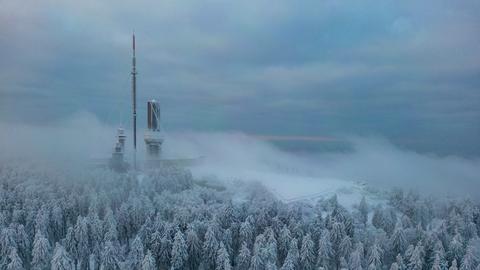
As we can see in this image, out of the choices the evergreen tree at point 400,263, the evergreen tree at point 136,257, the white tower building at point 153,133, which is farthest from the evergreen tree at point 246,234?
the white tower building at point 153,133

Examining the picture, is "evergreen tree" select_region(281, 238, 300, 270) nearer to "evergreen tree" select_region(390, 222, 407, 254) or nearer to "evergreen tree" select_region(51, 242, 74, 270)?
"evergreen tree" select_region(390, 222, 407, 254)

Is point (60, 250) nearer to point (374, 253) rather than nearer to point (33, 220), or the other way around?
point (33, 220)

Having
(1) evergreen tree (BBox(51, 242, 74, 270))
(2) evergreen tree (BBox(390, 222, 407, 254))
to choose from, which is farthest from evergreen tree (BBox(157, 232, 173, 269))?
(2) evergreen tree (BBox(390, 222, 407, 254))

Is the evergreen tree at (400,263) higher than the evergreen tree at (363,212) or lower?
lower

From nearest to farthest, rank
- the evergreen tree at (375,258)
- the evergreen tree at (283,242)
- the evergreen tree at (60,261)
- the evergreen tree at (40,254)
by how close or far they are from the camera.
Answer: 1. the evergreen tree at (60,261)
2. the evergreen tree at (40,254)
3. the evergreen tree at (375,258)
4. the evergreen tree at (283,242)

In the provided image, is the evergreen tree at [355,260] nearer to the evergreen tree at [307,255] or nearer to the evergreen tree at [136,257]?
the evergreen tree at [307,255]

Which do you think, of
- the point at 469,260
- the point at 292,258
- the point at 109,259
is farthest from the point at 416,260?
the point at 109,259
